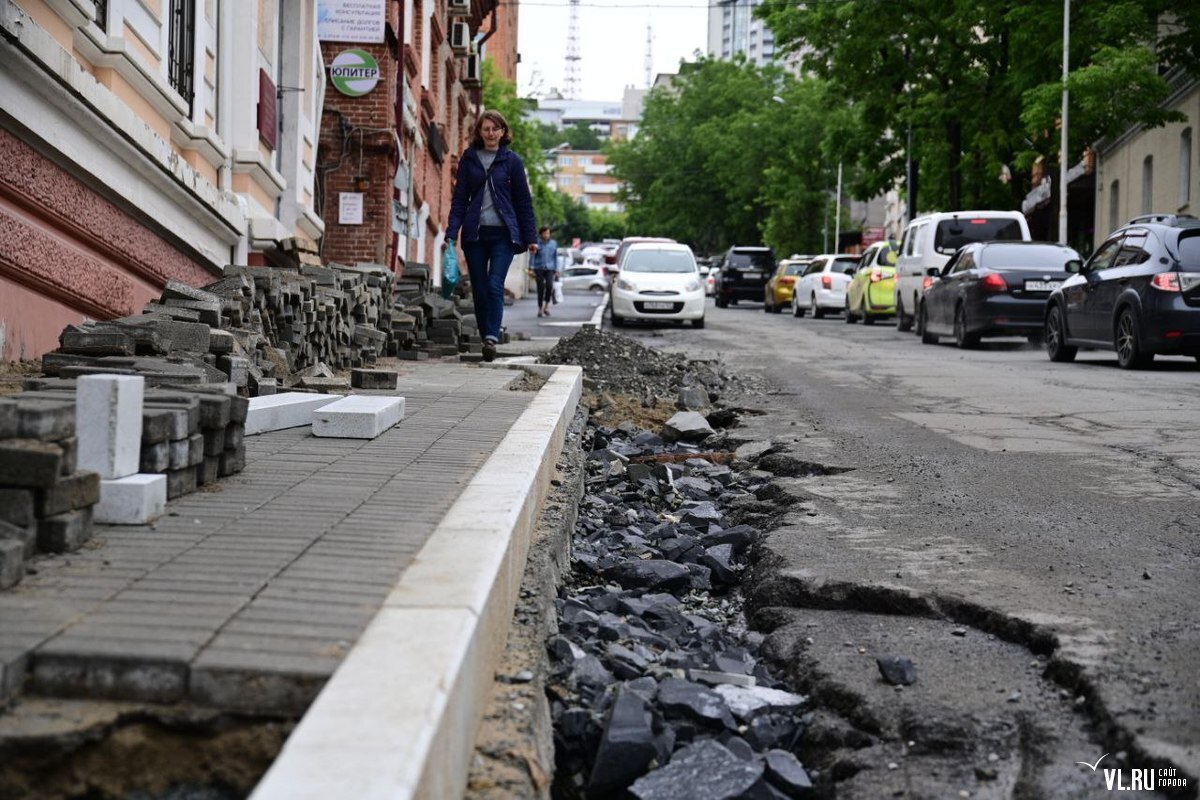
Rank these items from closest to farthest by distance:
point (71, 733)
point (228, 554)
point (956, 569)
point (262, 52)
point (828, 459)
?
point (71, 733), point (228, 554), point (956, 569), point (828, 459), point (262, 52)

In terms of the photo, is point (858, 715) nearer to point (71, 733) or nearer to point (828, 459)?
point (71, 733)

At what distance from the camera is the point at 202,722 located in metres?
2.58

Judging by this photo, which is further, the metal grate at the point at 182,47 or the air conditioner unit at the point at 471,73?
the air conditioner unit at the point at 471,73

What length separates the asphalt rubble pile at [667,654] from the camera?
3463mm

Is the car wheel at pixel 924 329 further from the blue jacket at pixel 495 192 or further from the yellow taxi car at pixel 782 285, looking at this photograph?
the yellow taxi car at pixel 782 285

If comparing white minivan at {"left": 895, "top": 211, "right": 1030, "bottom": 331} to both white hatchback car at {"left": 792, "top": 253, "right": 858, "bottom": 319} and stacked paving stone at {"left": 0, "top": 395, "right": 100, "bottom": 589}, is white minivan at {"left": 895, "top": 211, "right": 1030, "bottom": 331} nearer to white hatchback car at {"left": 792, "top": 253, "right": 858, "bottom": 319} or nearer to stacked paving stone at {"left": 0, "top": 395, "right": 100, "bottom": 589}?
white hatchback car at {"left": 792, "top": 253, "right": 858, "bottom": 319}

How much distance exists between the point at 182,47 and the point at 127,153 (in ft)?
8.01

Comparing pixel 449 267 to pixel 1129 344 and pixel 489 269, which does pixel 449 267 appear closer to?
pixel 489 269

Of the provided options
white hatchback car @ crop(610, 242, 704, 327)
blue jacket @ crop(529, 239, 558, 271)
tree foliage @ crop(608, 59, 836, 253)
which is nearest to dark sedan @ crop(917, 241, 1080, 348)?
white hatchback car @ crop(610, 242, 704, 327)

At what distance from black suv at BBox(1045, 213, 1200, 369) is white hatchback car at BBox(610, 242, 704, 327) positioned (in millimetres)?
9064

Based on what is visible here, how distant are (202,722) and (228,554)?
110cm

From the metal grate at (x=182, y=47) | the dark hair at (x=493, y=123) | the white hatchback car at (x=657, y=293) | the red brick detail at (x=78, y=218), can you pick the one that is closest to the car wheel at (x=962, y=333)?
the white hatchback car at (x=657, y=293)

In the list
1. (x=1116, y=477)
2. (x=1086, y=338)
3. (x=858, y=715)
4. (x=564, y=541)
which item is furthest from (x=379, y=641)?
(x=1086, y=338)

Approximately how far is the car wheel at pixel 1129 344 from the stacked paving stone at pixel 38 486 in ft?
46.2
